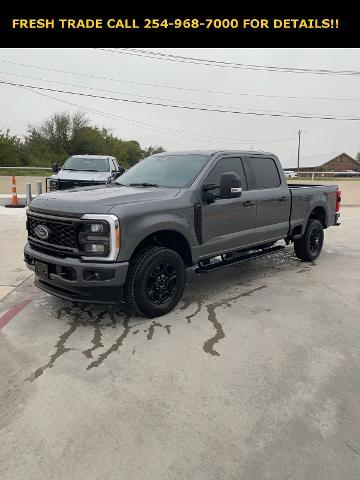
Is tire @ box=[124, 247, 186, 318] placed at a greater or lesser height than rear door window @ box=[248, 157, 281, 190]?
lesser

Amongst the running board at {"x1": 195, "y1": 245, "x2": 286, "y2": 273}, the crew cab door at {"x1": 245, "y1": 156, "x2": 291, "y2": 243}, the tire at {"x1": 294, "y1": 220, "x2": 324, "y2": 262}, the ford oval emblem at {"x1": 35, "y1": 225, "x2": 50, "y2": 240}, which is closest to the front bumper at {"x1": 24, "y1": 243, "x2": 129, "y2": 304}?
the ford oval emblem at {"x1": 35, "y1": 225, "x2": 50, "y2": 240}

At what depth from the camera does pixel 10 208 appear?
12.7m

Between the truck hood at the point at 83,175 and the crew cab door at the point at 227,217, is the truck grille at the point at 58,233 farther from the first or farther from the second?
the truck hood at the point at 83,175

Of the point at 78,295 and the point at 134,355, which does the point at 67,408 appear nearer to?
the point at 134,355

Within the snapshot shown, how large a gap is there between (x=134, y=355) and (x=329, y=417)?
165 centimetres

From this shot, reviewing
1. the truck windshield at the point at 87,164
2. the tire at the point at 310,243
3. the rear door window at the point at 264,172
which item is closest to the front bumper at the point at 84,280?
the rear door window at the point at 264,172

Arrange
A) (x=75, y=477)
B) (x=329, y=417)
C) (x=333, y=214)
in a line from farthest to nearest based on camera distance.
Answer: (x=333, y=214) < (x=329, y=417) < (x=75, y=477)

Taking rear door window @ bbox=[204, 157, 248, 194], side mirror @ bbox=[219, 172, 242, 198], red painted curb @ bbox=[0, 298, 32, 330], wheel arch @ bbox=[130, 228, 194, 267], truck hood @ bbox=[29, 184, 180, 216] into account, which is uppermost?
rear door window @ bbox=[204, 157, 248, 194]

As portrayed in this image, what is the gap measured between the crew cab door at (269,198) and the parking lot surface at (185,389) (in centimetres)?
113

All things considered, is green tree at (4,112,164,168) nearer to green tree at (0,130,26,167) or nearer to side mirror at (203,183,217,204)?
green tree at (0,130,26,167)

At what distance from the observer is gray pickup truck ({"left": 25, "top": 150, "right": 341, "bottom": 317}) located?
12.1 feet

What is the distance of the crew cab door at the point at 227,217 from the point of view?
466 centimetres

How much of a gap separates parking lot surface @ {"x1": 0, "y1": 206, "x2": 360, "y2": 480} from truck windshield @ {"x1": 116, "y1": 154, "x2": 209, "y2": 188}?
59.7 inches

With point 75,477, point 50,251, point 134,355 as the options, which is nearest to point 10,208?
point 50,251
